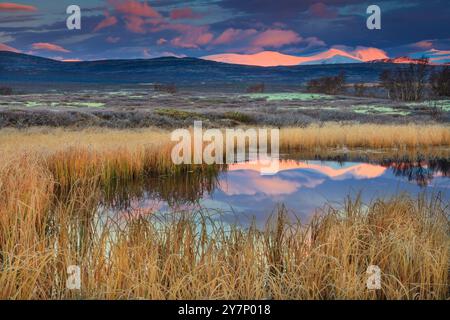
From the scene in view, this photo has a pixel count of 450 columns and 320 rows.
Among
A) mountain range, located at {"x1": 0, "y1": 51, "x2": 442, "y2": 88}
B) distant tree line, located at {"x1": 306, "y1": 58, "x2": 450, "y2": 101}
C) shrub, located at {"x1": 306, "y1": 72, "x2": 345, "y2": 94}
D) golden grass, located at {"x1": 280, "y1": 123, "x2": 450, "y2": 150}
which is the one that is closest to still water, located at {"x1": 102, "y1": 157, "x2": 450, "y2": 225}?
golden grass, located at {"x1": 280, "y1": 123, "x2": 450, "y2": 150}

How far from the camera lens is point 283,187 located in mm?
12484

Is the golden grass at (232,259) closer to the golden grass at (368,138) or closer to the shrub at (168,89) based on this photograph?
the golden grass at (368,138)

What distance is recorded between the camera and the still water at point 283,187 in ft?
31.8

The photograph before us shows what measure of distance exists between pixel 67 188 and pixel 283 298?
24.0 feet

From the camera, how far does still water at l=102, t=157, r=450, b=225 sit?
381 inches

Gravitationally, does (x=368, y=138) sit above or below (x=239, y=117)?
below

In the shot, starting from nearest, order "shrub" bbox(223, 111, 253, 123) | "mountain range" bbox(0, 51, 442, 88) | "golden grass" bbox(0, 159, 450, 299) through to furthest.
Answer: "golden grass" bbox(0, 159, 450, 299) < "shrub" bbox(223, 111, 253, 123) < "mountain range" bbox(0, 51, 442, 88)

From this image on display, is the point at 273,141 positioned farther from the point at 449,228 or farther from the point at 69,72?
the point at 69,72

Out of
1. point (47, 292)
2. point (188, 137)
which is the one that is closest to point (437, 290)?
point (47, 292)

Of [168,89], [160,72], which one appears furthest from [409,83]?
[160,72]

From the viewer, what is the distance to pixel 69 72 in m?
115

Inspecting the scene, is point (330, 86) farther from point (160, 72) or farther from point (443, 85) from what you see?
point (160, 72)

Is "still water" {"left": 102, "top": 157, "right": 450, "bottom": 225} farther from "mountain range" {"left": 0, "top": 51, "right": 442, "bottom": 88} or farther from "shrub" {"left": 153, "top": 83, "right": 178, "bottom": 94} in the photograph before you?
"mountain range" {"left": 0, "top": 51, "right": 442, "bottom": 88}

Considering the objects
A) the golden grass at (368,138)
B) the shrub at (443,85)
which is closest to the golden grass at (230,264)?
the golden grass at (368,138)
